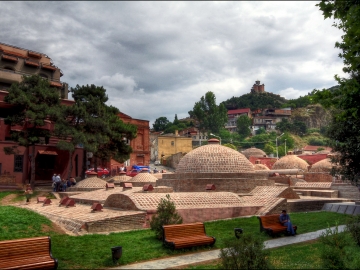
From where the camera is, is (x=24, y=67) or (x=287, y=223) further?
(x=24, y=67)

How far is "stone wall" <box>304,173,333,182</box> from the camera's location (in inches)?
967

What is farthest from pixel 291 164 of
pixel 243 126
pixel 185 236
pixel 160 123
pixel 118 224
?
pixel 160 123

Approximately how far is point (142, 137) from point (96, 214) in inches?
1081

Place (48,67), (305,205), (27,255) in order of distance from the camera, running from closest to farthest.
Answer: (27,255)
(305,205)
(48,67)

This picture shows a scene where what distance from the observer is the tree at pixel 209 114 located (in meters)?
67.1

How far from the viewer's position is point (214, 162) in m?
17.7

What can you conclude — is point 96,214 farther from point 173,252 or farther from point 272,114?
point 272,114

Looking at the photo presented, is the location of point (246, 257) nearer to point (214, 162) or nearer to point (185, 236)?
point (185, 236)

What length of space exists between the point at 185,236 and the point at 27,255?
11.3ft

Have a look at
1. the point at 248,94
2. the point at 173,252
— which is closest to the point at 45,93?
the point at 173,252

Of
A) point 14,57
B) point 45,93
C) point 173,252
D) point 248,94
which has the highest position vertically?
point 248,94

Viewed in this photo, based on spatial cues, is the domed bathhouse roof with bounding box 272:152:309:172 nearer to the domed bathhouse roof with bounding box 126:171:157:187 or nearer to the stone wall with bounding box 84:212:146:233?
the domed bathhouse roof with bounding box 126:171:157:187

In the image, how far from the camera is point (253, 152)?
4803cm

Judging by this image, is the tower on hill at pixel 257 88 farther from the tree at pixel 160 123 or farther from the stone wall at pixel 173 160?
the stone wall at pixel 173 160
